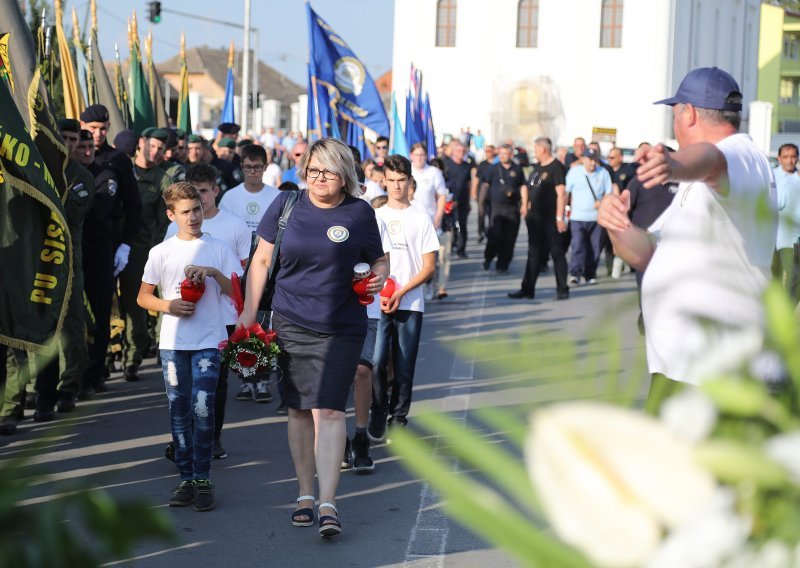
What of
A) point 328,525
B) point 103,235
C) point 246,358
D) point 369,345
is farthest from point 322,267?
point 103,235

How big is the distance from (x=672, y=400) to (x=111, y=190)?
8.65 m

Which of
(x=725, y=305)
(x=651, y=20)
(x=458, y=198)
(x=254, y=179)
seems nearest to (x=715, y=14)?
(x=651, y=20)

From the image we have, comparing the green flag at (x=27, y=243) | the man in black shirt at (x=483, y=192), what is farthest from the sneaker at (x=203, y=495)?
the man in black shirt at (x=483, y=192)

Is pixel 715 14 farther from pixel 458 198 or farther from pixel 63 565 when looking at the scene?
pixel 63 565

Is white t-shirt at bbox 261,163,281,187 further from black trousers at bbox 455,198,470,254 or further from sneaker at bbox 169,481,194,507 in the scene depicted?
sneaker at bbox 169,481,194,507

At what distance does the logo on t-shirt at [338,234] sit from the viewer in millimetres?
5980

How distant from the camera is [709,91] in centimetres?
400

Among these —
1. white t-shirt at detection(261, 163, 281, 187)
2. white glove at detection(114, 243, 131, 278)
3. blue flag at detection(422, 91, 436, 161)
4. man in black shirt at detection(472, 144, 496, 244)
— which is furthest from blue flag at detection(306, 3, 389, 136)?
white glove at detection(114, 243, 131, 278)

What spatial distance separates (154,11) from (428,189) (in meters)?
29.0

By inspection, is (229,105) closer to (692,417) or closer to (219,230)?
(219,230)

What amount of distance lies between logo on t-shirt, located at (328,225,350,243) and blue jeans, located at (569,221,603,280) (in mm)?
12169

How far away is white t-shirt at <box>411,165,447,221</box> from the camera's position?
551 inches

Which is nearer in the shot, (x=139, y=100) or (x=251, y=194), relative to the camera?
(x=251, y=194)

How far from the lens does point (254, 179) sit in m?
9.27
